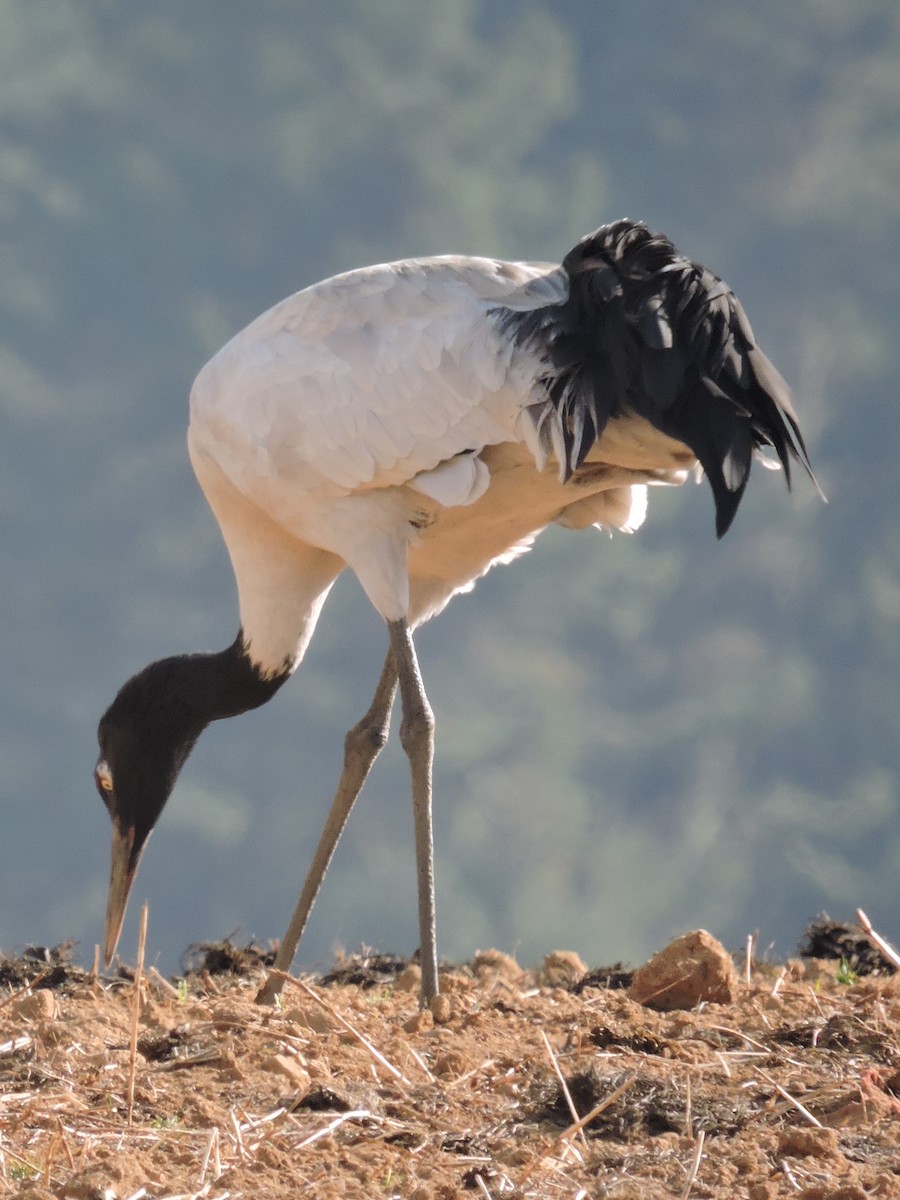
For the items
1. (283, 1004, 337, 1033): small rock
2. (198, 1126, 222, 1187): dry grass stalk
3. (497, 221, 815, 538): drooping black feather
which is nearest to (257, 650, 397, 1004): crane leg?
(497, 221, 815, 538): drooping black feather

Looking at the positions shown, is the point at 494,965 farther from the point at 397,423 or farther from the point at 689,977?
the point at 397,423

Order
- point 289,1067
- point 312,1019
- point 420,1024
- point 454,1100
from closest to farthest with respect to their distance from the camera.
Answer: point 454,1100 → point 289,1067 → point 312,1019 → point 420,1024

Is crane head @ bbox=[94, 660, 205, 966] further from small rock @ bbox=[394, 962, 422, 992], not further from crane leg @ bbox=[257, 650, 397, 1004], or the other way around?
small rock @ bbox=[394, 962, 422, 992]

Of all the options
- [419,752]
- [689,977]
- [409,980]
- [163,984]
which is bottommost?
[689,977]

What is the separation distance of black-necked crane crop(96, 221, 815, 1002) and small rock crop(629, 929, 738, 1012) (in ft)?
2.74

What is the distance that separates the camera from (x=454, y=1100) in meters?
4.15

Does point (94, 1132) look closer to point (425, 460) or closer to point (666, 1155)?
point (666, 1155)

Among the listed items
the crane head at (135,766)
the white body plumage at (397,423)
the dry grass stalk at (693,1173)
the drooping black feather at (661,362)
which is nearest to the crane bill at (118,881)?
the crane head at (135,766)

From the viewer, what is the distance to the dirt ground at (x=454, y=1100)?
11.5 ft

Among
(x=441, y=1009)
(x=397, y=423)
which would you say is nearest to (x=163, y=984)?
(x=441, y=1009)

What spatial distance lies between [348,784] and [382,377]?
188 centimetres

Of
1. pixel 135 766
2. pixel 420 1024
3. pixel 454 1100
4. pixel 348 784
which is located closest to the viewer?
pixel 454 1100

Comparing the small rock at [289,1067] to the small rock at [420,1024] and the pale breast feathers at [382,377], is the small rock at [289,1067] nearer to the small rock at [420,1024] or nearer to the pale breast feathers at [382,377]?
the small rock at [420,1024]

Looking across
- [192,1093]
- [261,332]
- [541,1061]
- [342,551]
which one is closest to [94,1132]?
[192,1093]
